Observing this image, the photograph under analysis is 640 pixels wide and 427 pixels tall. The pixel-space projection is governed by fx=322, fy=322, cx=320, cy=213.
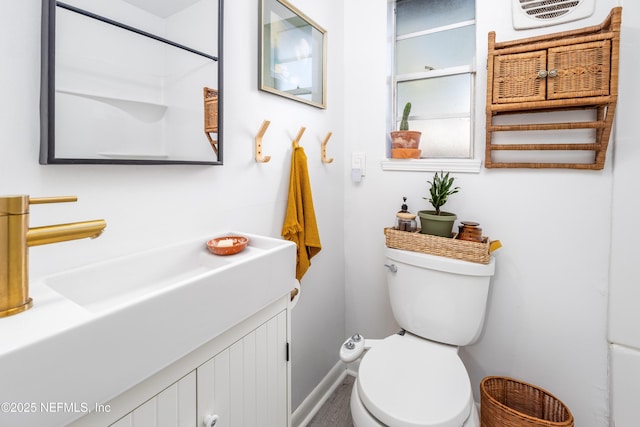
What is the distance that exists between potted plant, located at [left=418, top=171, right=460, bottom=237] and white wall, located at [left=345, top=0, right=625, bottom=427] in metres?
0.09

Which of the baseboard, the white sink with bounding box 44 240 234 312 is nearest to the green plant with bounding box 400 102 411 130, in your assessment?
the white sink with bounding box 44 240 234 312

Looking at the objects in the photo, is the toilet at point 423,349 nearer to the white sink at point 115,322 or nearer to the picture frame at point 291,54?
the white sink at point 115,322

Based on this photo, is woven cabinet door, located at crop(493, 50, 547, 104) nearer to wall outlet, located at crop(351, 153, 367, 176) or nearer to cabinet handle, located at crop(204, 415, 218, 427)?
wall outlet, located at crop(351, 153, 367, 176)

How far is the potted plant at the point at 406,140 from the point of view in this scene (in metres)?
1.67

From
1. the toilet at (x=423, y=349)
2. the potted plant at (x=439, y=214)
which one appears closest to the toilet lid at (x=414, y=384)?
the toilet at (x=423, y=349)

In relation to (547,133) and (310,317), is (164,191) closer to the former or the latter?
(310,317)

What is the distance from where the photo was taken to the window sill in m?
1.56

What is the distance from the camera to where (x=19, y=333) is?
0.49m

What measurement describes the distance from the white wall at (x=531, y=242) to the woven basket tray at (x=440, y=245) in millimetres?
226

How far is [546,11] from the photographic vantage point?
1367mm

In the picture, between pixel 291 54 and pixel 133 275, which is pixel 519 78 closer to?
pixel 291 54

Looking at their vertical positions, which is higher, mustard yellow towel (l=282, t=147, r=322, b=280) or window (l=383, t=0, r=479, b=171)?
window (l=383, t=0, r=479, b=171)

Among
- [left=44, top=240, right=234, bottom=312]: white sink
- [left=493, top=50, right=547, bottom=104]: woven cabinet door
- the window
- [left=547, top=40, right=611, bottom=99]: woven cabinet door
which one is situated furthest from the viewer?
the window

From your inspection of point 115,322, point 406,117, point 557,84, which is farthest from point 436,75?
point 115,322
